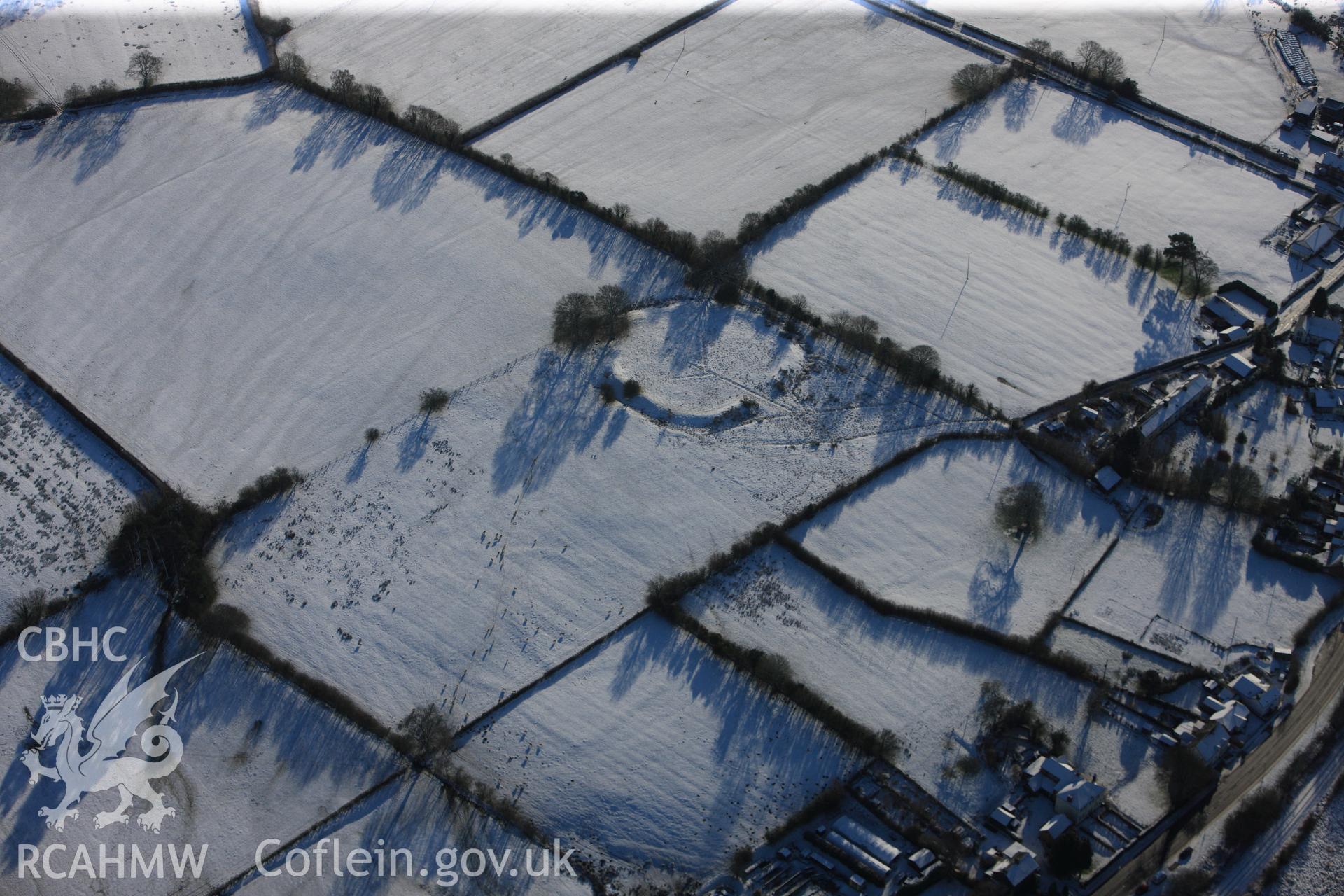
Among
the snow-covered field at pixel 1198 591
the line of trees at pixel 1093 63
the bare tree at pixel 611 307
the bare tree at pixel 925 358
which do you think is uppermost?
the line of trees at pixel 1093 63

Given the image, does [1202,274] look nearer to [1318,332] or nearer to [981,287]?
[1318,332]

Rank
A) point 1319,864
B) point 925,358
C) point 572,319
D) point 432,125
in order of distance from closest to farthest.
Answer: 1. point 1319,864
2. point 925,358
3. point 572,319
4. point 432,125

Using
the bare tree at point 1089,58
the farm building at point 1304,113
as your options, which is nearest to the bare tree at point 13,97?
the bare tree at point 1089,58

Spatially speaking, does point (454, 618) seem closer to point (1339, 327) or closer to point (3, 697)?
point (3, 697)

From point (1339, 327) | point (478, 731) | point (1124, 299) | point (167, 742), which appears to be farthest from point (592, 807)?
point (1339, 327)

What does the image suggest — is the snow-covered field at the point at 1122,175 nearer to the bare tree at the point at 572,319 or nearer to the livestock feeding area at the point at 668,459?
the livestock feeding area at the point at 668,459

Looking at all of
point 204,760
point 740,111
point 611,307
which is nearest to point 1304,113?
point 740,111
